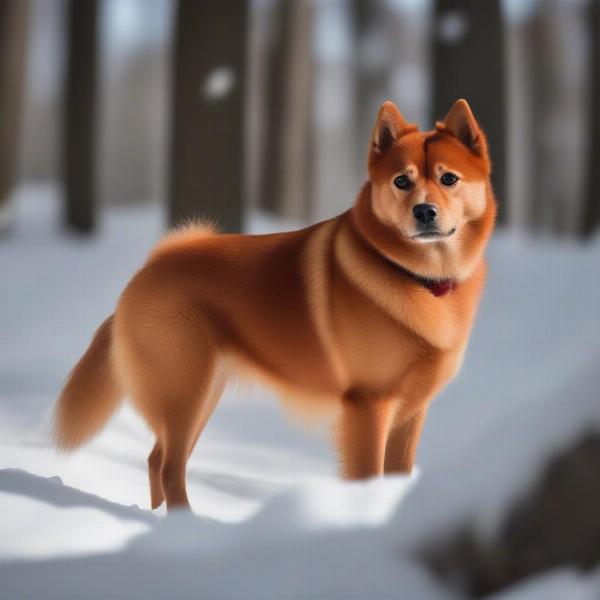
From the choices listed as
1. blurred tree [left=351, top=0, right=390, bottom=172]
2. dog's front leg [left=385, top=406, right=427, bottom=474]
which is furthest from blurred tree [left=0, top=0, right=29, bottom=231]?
dog's front leg [left=385, top=406, right=427, bottom=474]

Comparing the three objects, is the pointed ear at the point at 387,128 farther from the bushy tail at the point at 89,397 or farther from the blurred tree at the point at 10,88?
the blurred tree at the point at 10,88

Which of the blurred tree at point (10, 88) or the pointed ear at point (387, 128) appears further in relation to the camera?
the blurred tree at point (10, 88)

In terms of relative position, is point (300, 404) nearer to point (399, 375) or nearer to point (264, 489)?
point (399, 375)

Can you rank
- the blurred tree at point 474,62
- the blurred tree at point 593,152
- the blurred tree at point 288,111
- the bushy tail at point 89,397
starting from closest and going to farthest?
1. the bushy tail at point 89,397
2. the blurred tree at point 474,62
3. the blurred tree at point 593,152
4. the blurred tree at point 288,111

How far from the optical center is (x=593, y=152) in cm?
851

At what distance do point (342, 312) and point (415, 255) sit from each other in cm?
34

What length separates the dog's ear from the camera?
3.10m

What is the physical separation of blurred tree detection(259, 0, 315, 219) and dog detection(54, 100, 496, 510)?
743 cm

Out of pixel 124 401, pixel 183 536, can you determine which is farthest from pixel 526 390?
pixel 183 536

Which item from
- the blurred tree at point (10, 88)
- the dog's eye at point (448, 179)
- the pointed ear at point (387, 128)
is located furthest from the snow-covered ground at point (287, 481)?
the blurred tree at point (10, 88)

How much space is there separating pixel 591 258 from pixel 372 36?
9.29 metres

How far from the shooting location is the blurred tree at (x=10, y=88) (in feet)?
32.2

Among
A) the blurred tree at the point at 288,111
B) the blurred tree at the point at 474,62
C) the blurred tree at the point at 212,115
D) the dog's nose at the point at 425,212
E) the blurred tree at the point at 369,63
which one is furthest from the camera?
the blurred tree at the point at 369,63

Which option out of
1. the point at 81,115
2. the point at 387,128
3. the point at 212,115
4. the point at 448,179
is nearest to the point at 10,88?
the point at 81,115
